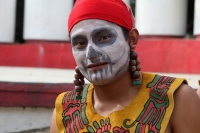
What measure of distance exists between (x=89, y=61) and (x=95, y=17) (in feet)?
0.72

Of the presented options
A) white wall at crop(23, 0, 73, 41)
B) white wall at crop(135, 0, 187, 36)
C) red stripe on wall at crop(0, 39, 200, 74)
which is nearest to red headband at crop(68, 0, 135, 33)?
red stripe on wall at crop(0, 39, 200, 74)

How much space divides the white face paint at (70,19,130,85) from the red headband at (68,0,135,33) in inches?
1.0

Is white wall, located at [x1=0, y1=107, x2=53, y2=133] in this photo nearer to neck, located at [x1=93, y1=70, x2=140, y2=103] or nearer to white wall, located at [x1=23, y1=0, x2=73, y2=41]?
neck, located at [x1=93, y1=70, x2=140, y2=103]

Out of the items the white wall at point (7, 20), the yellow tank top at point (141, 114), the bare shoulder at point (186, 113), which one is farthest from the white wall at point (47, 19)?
the bare shoulder at point (186, 113)

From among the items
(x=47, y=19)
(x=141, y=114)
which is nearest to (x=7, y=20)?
(x=47, y=19)

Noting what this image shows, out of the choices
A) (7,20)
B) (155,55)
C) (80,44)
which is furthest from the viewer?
(7,20)

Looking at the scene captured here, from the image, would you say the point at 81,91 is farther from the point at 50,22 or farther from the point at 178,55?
the point at 50,22

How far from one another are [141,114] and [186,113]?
0.72ft

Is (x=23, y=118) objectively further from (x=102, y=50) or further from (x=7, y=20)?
(x=7, y=20)

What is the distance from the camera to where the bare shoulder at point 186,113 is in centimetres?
241

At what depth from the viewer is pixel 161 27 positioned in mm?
5668

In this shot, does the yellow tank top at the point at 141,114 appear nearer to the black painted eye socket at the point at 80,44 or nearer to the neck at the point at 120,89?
the neck at the point at 120,89

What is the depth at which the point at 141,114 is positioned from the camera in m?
2.47

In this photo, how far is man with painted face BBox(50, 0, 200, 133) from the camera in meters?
2.44
